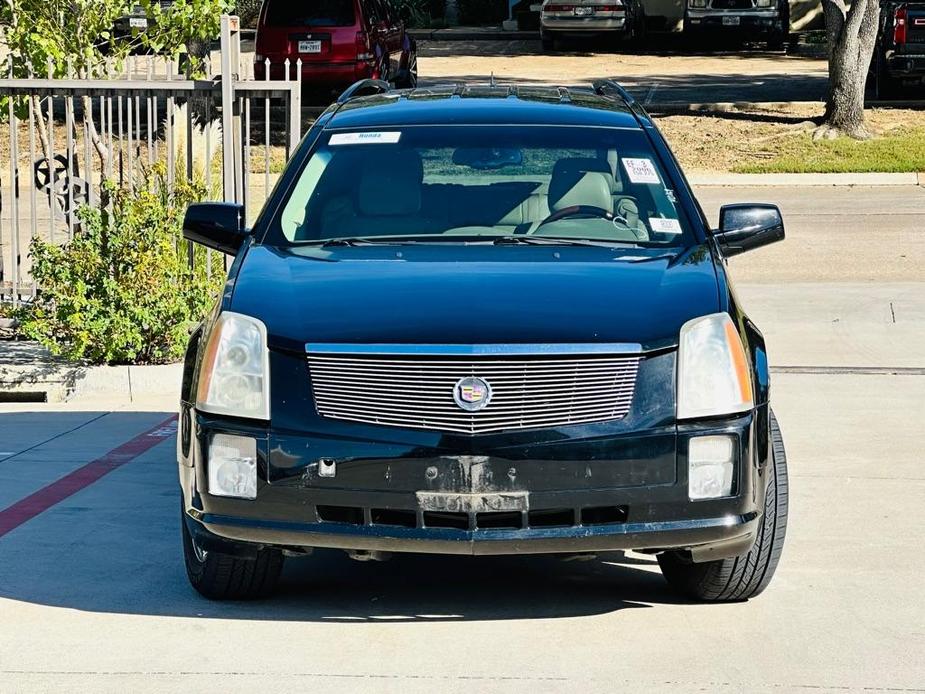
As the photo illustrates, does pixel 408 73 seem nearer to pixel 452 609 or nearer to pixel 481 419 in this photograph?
pixel 452 609

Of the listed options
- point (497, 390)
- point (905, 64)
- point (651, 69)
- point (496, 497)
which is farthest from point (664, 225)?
point (651, 69)

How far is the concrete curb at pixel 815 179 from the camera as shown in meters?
19.9

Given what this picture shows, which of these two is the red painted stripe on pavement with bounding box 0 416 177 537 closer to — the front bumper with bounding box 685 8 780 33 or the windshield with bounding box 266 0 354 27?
the windshield with bounding box 266 0 354 27

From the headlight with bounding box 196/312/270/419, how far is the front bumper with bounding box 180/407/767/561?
0.08m

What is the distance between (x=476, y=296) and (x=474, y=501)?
0.70 m

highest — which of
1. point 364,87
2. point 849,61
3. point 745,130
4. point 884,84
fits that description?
point 364,87

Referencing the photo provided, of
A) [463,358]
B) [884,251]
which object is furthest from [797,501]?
[884,251]

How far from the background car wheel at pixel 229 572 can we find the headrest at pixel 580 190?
1835 mm

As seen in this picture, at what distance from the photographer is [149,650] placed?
Answer: 17.2ft

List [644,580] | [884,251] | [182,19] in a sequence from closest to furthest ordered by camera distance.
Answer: [644,580]
[182,19]
[884,251]

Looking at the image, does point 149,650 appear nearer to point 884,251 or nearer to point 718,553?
point 718,553

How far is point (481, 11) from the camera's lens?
44031 millimetres

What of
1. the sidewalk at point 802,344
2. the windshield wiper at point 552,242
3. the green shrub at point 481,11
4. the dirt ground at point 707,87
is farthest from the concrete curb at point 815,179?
the green shrub at point 481,11

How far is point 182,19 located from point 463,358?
7.01 m
